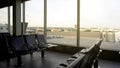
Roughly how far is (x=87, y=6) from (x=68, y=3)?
874 millimetres

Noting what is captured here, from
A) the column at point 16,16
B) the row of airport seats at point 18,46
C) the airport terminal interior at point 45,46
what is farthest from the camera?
the column at point 16,16

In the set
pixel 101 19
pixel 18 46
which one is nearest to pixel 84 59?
pixel 18 46

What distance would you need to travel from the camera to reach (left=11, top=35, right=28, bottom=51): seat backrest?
470cm

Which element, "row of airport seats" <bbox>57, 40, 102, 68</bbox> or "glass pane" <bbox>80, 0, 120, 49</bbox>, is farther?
"glass pane" <bbox>80, 0, 120, 49</bbox>

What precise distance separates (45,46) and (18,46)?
129cm

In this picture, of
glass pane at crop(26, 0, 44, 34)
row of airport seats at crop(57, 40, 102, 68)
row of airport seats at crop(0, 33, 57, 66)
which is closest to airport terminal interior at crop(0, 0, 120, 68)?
row of airport seats at crop(0, 33, 57, 66)

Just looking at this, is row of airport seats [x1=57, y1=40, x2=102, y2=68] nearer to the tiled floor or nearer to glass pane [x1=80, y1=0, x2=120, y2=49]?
the tiled floor

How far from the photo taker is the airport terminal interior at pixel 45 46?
466cm

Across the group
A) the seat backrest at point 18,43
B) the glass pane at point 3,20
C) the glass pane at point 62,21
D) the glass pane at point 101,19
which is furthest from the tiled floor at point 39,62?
the glass pane at point 3,20

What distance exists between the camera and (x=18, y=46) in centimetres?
484

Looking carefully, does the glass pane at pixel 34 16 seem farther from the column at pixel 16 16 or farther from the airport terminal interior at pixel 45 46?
the column at pixel 16 16

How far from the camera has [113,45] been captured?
620 cm

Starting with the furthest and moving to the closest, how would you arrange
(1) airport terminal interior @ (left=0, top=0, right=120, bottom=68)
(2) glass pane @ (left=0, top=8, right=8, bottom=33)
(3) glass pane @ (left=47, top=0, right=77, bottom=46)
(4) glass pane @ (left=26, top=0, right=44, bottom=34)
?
(2) glass pane @ (left=0, top=8, right=8, bottom=33)
(4) glass pane @ (left=26, top=0, right=44, bottom=34)
(3) glass pane @ (left=47, top=0, right=77, bottom=46)
(1) airport terminal interior @ (left=0, top=0, right=120, bottom=68)

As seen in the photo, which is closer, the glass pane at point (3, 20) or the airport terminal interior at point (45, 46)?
the airport terminal interior at point (45, 46)
